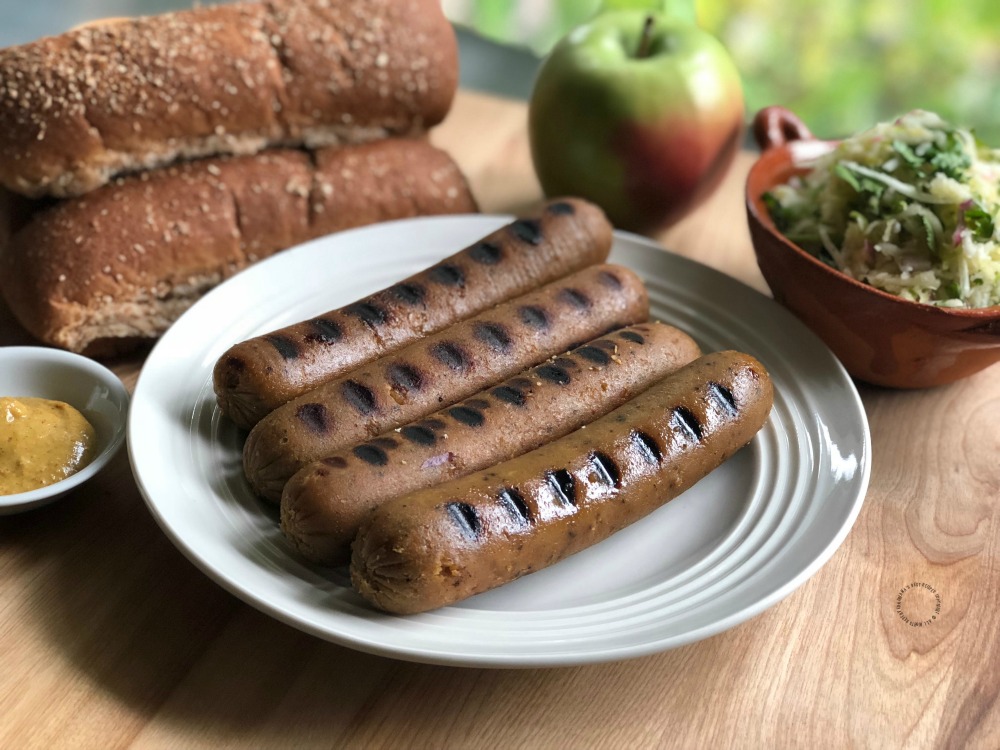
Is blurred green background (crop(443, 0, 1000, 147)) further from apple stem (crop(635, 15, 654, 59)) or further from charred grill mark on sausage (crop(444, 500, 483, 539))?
charred grill mark on sausage (crop(444, 500, 483, 539))

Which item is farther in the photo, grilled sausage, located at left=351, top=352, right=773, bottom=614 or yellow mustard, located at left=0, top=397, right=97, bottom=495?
yellow mustard, located at left=0, top=397, right=97, bottom=495

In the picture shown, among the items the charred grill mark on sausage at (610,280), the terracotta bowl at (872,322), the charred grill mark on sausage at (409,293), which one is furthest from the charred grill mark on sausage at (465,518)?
the terracotta bowl at (872,322)

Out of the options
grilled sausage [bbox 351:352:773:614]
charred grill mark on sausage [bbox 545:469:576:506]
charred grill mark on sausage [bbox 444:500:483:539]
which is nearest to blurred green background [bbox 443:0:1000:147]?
grilled sausage [bbox 351:352:773:614]

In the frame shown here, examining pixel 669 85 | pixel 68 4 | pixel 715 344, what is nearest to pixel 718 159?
pixel 669 85

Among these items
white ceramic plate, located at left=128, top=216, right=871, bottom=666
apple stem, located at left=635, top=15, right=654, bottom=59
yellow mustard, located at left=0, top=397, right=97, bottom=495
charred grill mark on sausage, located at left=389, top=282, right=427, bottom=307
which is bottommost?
white ceramic plate, located at left=128, top=216, right=871, bottom=666

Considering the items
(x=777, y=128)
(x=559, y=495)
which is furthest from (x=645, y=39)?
(x=559, y=495)

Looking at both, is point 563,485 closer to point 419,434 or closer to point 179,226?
point 419,434
